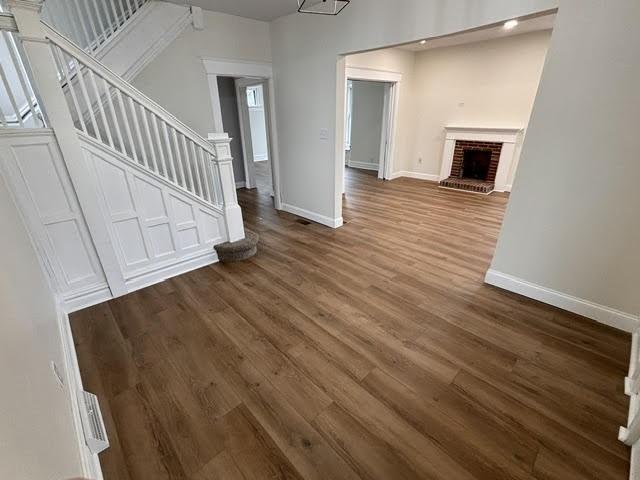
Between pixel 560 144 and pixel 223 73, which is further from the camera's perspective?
pixel 223 73

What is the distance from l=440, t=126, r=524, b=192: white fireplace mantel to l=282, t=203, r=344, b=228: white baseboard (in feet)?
12.1

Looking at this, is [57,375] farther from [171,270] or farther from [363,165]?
[363,165]

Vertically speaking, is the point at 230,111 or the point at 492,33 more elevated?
the point at 492,33

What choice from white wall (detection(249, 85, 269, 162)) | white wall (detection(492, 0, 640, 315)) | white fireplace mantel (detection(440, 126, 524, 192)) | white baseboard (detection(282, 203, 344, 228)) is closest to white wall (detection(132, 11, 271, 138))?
white baseboard (detection(282, 203, 344, 228))

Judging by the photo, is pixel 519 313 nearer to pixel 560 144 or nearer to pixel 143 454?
pixel 560 144

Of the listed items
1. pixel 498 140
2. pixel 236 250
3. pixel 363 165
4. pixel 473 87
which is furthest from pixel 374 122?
pixel 236 250

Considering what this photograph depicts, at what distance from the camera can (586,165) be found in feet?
6.81

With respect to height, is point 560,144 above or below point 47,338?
above

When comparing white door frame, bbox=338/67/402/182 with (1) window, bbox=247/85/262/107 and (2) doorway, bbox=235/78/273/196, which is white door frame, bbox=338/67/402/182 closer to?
(2) doorway, bbox=235/78/273/196

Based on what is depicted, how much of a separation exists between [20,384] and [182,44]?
12.6 ft

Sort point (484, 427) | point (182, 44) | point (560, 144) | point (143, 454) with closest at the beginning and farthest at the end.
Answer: point (143, 454) → point (484, 427) → point (560, 144) → point (182, 44)

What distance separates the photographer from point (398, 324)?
→ 226cm

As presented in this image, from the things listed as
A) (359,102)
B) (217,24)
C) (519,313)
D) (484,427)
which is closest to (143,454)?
(484,427)

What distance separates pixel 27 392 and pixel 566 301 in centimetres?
331
